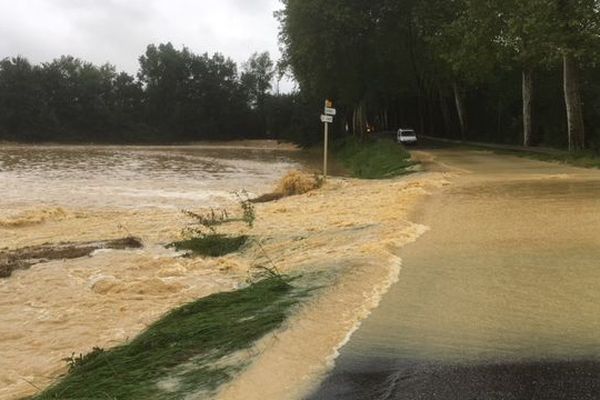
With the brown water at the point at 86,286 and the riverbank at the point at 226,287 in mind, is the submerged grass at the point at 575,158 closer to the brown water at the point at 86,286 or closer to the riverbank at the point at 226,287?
the riverbank at the point at 226,287

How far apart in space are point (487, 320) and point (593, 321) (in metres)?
0.92

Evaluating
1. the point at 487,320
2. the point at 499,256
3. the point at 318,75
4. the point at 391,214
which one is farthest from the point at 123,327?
the point at 318,75

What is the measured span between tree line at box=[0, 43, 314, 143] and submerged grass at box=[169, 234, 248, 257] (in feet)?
315

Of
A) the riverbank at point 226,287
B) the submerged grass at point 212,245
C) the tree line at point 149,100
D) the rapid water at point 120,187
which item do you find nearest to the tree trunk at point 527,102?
the rapid water at point 120,187

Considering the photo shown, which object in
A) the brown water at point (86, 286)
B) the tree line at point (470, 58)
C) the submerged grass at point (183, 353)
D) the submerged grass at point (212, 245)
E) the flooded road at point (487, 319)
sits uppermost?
the tree line at point (470, 58)

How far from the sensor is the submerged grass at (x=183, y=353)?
5230 millimetres

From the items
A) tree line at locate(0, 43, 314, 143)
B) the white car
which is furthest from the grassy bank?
tree line at locate(0, 43, 314, 143)

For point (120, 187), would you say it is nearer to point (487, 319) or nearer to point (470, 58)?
point (470, 58)

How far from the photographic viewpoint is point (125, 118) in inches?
4715

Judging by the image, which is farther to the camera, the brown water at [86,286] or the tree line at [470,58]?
the tree line at [470,58]

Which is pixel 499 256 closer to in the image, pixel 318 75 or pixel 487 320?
pixel 487 320

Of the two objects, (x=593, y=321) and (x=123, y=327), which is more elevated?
(x=593, y=321)

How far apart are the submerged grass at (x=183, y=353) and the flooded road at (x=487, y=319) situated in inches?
37.0

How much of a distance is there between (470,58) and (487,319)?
32.0 meters
